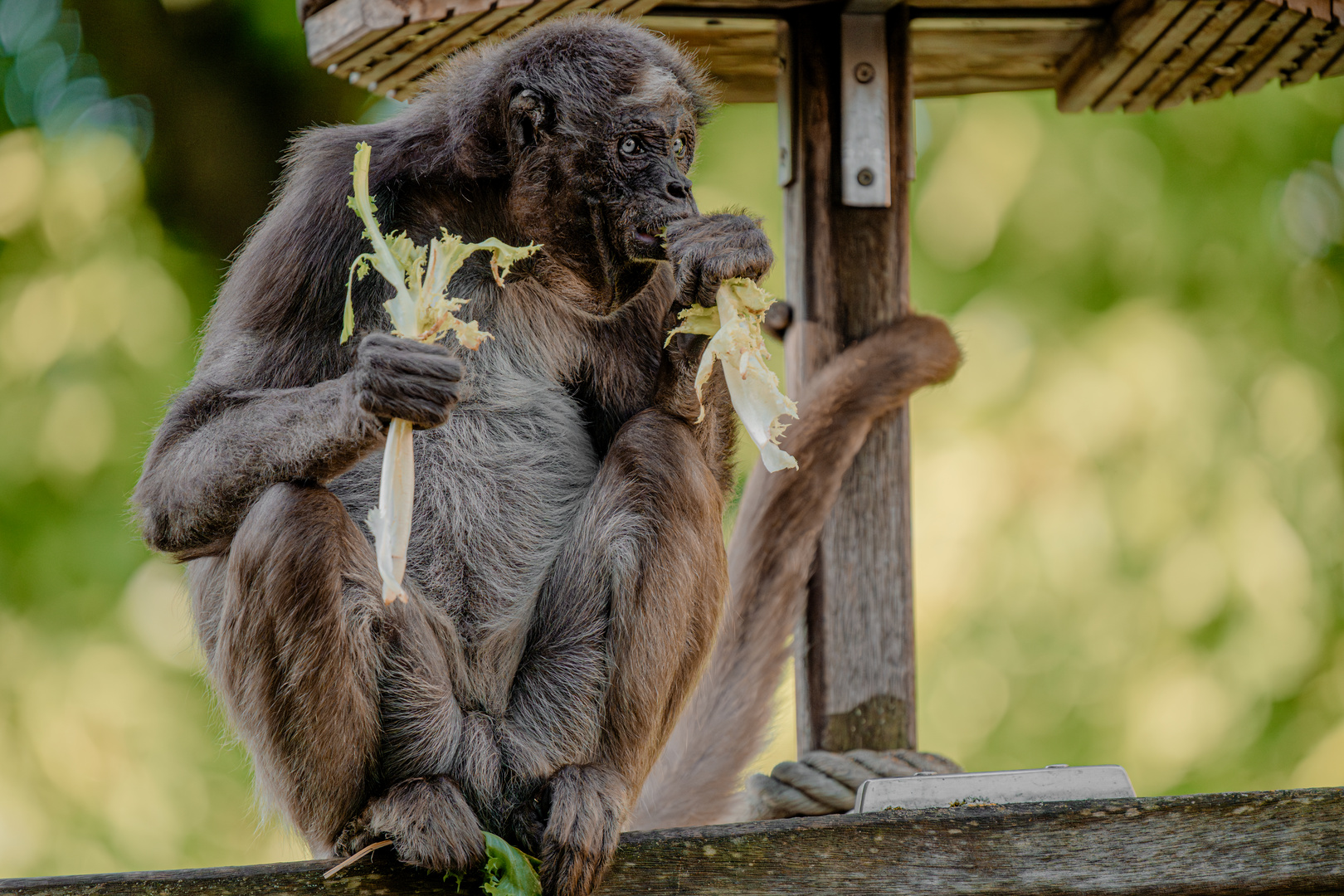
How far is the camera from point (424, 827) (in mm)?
3188

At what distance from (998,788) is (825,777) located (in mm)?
950

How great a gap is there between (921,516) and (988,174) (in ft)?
7.36

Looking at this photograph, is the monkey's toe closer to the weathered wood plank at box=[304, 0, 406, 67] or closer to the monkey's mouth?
the monkey's mouth

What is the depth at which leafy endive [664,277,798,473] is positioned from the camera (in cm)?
343

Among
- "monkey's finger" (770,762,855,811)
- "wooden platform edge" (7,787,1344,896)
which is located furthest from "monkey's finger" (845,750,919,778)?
"wooden platform edge" (7,787,1344,896)

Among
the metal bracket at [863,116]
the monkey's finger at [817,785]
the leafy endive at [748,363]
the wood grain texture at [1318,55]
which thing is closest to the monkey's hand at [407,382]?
the leafy endive at [748,363]

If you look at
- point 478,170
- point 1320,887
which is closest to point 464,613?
point 478,170

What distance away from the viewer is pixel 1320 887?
3480mm

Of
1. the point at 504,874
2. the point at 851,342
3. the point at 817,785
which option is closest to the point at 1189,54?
the point at 851,342

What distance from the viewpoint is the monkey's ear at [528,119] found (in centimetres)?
390

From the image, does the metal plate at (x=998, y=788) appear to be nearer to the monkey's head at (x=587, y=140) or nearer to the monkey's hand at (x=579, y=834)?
the monkey's hand at (x=579, y=834)

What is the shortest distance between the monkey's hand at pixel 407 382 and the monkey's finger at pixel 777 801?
2.32 metres

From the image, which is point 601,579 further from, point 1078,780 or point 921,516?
point 921,516

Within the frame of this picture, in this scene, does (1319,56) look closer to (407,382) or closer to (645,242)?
(645,242)
